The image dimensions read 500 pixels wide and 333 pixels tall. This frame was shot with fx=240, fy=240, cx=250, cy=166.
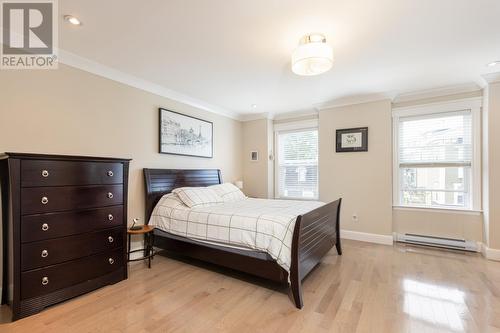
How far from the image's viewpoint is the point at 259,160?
17.1 feet

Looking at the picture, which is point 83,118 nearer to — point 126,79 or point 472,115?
point 126,79

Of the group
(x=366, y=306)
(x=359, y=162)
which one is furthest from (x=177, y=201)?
(x=359, y=162)

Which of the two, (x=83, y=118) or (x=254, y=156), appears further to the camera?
(x=254, y=156)

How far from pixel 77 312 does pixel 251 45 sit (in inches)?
113

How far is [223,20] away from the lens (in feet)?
6.70

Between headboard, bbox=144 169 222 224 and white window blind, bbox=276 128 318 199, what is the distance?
1.65 metres

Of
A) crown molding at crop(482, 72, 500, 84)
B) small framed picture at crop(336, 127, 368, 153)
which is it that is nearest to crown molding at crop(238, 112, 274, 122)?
small framed picture at crop(336, 127, 368, 153)

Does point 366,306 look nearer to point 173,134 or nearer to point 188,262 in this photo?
point 188,262

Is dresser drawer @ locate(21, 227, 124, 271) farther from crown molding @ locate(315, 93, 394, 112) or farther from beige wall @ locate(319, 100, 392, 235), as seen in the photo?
crown molding @ locate(315, 93, 394, 112)

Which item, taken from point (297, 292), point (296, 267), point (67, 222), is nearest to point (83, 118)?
point (67, 222)

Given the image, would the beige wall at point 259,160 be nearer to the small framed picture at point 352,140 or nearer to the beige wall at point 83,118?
the small framed picture at point 352,140

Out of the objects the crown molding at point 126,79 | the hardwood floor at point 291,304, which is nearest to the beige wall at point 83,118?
the crown molding at point 126,79

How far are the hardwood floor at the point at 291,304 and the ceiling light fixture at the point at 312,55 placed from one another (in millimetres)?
2162

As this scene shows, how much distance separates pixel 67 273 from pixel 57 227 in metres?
0.43
